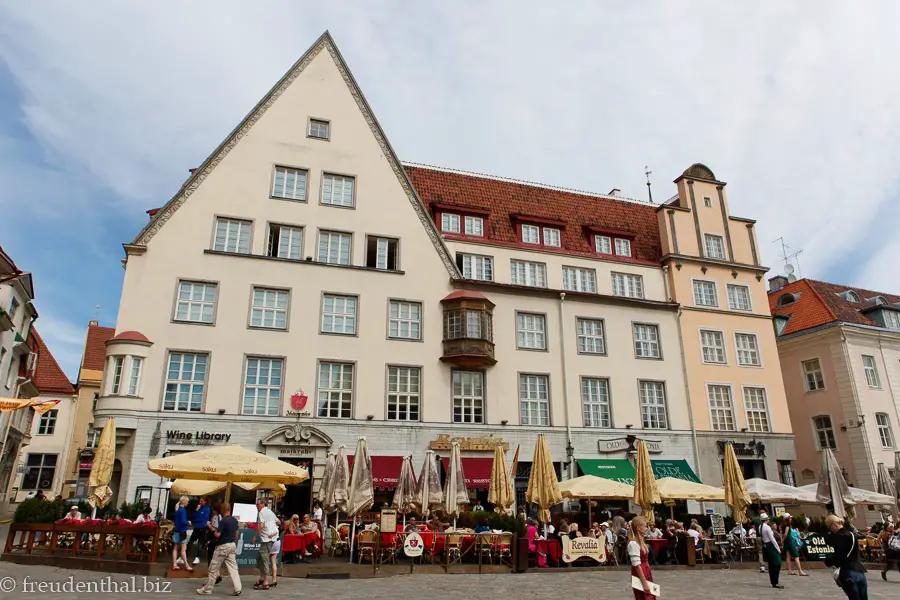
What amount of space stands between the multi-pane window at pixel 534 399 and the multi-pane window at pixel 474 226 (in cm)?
780

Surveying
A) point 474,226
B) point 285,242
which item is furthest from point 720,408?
point 285,242

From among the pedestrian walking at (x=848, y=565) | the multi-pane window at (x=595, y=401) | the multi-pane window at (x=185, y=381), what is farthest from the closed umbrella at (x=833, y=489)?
the multi-pane window at (x=185, y=381)

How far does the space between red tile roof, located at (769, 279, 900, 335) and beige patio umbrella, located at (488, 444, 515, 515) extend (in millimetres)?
26357

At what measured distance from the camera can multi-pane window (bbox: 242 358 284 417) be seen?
25.8 meters

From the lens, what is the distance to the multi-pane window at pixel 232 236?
27.7 meters

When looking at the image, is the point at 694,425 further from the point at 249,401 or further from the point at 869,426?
the point at 249,401

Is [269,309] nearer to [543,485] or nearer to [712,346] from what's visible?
[543,485]

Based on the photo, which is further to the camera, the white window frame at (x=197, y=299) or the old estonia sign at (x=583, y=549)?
the white window frame at (x=197, y=299)

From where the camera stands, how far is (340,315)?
28000 millimetres

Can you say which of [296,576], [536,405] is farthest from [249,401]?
[536,405]

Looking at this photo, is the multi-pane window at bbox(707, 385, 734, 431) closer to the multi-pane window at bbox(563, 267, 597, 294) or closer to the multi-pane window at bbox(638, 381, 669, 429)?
the multi-pane window at bbox(638, 381, 669, 429)

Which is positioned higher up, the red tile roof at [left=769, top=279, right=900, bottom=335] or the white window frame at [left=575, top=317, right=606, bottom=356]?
the red tile roof at [left=769, top=279, right=900, bottom=335]

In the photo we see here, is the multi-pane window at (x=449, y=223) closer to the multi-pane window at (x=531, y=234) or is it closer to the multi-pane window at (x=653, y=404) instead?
the multi-pane window at (x=531, y=234)

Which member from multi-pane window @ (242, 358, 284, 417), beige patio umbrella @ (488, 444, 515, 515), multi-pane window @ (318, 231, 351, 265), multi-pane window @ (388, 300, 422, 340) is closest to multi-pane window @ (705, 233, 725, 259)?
multi-pane window @ (388, 300, 422, 340)
